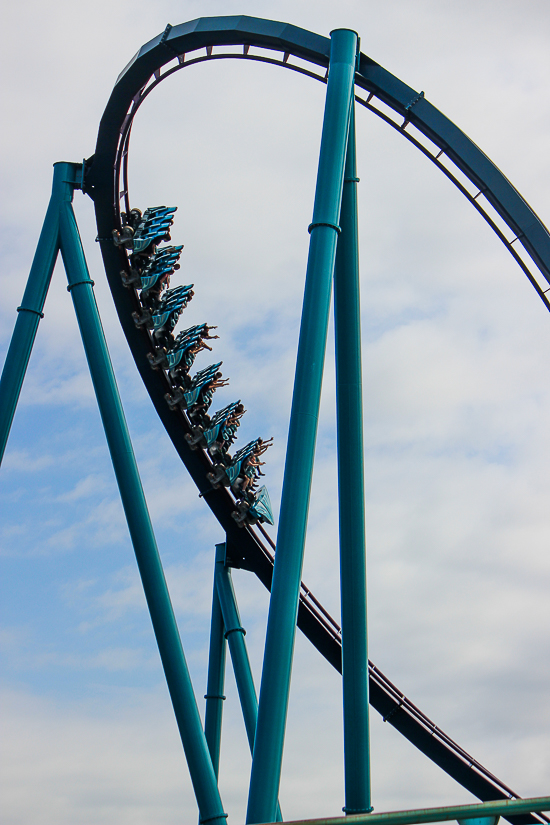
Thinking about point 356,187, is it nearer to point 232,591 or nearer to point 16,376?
point 16,376

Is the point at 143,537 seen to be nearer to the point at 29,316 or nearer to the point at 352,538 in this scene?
the point at 352,538

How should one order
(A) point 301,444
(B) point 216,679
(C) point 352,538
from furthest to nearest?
(B) point 216,679 → (C) point 352,538 → (A) point 301,444

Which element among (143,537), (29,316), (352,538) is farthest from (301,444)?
(29,316)

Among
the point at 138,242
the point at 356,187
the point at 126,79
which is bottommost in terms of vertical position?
the point at 356,187

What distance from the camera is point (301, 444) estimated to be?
602cm

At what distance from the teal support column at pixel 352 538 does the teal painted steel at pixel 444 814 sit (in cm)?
402

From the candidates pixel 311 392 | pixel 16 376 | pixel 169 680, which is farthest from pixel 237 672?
pixel 311 392

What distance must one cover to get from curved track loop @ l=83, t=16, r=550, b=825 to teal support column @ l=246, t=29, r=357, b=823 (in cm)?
105

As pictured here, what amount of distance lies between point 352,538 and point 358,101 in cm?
435

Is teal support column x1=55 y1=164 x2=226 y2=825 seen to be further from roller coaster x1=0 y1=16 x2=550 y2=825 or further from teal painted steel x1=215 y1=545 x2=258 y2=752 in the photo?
teal painted steel x1=215 y1=545 x2=258 y2=752

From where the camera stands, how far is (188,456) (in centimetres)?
1051

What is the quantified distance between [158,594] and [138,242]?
4.39 meters

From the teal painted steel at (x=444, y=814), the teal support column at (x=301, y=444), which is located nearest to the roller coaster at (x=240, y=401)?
the teal support column at (x=301, y=444)

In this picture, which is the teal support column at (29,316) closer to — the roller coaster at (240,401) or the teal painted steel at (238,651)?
the roller coaster at (240,401)
